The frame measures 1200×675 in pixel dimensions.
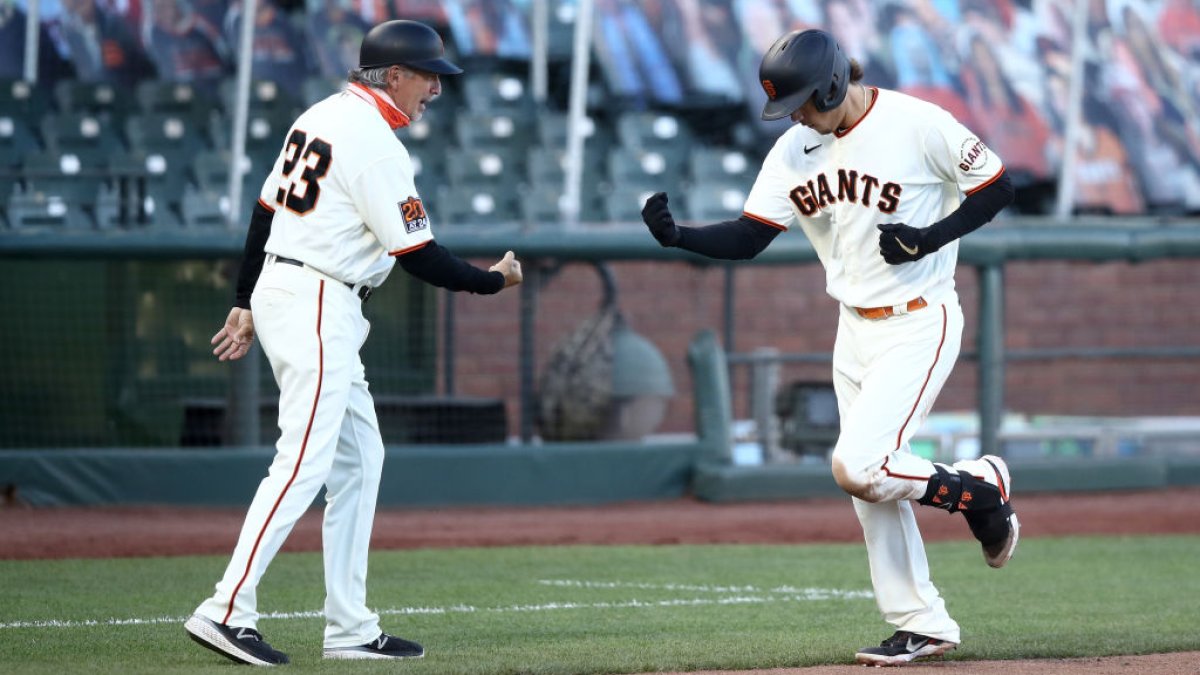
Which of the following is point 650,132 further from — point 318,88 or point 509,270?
point 509,270

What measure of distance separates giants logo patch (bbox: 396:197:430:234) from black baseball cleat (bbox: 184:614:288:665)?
1.15 meters

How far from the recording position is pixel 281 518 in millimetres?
4379

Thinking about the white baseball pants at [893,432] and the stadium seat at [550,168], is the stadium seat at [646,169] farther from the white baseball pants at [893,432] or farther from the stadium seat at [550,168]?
the white baseball pants at [893,432]

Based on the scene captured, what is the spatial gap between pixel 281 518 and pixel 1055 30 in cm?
1248

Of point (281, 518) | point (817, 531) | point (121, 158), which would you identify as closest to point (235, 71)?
point (121, 158)

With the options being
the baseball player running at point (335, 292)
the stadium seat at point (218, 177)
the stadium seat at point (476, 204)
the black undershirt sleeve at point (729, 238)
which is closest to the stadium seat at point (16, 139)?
the stadium seat at point (218, 177)

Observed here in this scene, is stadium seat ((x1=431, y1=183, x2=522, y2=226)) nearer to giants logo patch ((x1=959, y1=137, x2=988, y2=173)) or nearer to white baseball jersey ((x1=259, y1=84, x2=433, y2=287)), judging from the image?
white baseball jersey ((x1=259, y1=84, x2=433, y2=287))

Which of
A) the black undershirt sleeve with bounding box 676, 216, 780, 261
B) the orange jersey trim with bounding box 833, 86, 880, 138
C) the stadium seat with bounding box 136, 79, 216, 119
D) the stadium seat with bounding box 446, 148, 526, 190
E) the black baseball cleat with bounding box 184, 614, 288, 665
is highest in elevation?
the stadium seat with bounding box 136, 79, 216, 119

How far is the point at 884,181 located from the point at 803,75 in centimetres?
38

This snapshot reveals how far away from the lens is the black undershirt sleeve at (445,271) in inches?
177

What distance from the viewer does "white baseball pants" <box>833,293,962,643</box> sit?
4.47m

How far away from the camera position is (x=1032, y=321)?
15867 mm

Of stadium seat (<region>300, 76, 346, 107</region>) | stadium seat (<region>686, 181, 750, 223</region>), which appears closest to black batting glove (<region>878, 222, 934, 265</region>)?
stadium seat (<region>686, 181, 750, 223</region>)

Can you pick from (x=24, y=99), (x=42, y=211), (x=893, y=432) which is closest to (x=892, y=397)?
(x=893, y=432)
